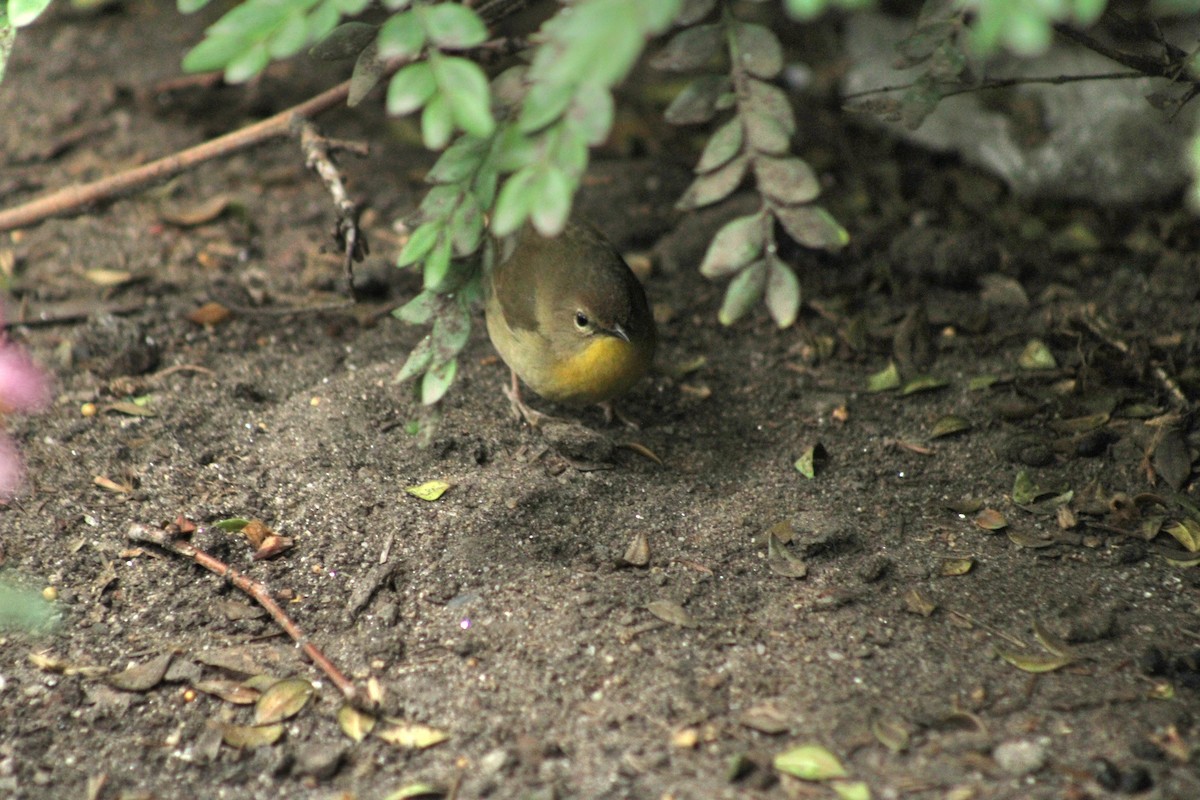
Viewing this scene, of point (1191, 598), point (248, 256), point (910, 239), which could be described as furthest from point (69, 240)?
point (1191, 598)

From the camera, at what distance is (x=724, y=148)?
2512mm

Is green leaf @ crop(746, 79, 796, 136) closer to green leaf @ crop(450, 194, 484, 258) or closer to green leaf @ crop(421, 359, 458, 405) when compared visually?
green leaf @ crop(450, 194, 484, 258)

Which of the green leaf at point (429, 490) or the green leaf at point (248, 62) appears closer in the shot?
the green leaf at point (248, 62)

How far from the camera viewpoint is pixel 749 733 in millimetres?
2660

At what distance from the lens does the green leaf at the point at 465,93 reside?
213cm

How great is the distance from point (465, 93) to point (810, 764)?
1619mm

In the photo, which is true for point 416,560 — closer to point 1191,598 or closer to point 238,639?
point 238,639

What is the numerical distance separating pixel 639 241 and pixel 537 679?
2.71 metres

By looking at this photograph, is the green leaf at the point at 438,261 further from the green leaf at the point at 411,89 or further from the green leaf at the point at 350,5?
the green leaf at the point at 350,5

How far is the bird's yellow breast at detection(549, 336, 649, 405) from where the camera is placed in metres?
3.84

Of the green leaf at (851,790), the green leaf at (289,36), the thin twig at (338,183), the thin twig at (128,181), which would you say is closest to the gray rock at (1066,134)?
the thin twig at (338,183)

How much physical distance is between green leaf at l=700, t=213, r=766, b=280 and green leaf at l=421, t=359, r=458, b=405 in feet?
2.34

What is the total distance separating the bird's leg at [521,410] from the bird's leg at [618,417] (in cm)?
21

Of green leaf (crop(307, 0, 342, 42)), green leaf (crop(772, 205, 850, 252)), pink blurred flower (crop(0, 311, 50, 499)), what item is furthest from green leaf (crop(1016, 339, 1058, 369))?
pink blurred flower (crop(0, 311, 50, 499))
